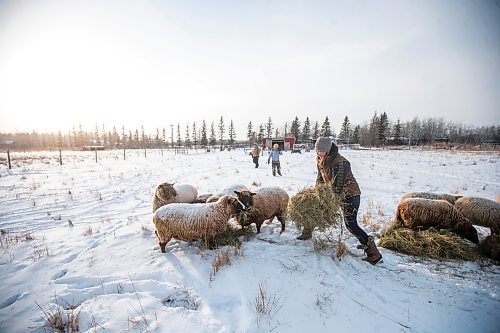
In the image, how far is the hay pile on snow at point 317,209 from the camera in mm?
4656

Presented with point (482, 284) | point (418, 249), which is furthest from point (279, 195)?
point (482, 284)

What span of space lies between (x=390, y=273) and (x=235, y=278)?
9.54ft

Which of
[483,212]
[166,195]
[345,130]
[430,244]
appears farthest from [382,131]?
[166,195]

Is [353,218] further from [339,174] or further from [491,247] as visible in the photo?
[491,247]

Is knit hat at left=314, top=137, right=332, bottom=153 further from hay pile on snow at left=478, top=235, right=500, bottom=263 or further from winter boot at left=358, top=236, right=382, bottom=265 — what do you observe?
hay pile on snow at left=478, top=235, right=500, bottom=263

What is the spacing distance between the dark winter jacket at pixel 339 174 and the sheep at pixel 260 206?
1843 millimetres

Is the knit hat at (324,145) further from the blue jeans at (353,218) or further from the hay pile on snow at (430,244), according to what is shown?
the hay pile on snow at (430,244)

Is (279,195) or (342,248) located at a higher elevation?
(279,195)

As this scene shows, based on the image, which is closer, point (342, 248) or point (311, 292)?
point (311, 292)

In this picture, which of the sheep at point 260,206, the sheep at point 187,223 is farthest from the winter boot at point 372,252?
the sheep at point 187,223

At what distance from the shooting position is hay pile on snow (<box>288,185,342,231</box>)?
15.3 ft

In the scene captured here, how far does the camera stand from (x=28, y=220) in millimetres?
7137

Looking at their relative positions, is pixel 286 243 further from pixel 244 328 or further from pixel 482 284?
pixel 482 284

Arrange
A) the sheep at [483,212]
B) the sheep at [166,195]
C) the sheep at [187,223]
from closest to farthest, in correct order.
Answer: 1. the sheep at [187,223]
2. the sheep at [483,212]
3. the sheep at [166,195]
